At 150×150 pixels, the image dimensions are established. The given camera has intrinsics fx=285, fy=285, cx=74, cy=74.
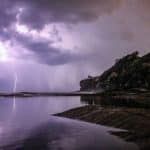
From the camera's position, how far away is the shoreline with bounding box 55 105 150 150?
5079 centimetres

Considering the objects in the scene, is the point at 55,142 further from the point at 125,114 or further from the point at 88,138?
the point at 125,114

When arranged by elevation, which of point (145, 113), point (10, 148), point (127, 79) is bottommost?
point (10, 148)

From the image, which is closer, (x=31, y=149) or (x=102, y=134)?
(x=31, y=149)

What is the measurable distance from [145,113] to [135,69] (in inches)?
4340

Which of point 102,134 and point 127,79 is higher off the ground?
point 127,79

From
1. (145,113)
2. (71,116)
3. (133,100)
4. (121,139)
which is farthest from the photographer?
(133,100)

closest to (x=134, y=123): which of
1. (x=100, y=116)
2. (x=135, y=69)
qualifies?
(x=100, y=116)

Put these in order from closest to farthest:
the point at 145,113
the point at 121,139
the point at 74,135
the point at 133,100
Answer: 1. the point at 121,139
2. the point at 74,135
3. the point at 145,113
4. the point at 133,100

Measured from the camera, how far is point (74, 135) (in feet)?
199

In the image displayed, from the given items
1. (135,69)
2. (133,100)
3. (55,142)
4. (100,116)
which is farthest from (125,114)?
(135,69)

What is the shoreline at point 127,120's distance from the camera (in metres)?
50.8

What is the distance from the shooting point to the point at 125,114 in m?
72.6

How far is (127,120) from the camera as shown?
6750 cm

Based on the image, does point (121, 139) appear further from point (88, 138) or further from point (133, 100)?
point (133, 100)
